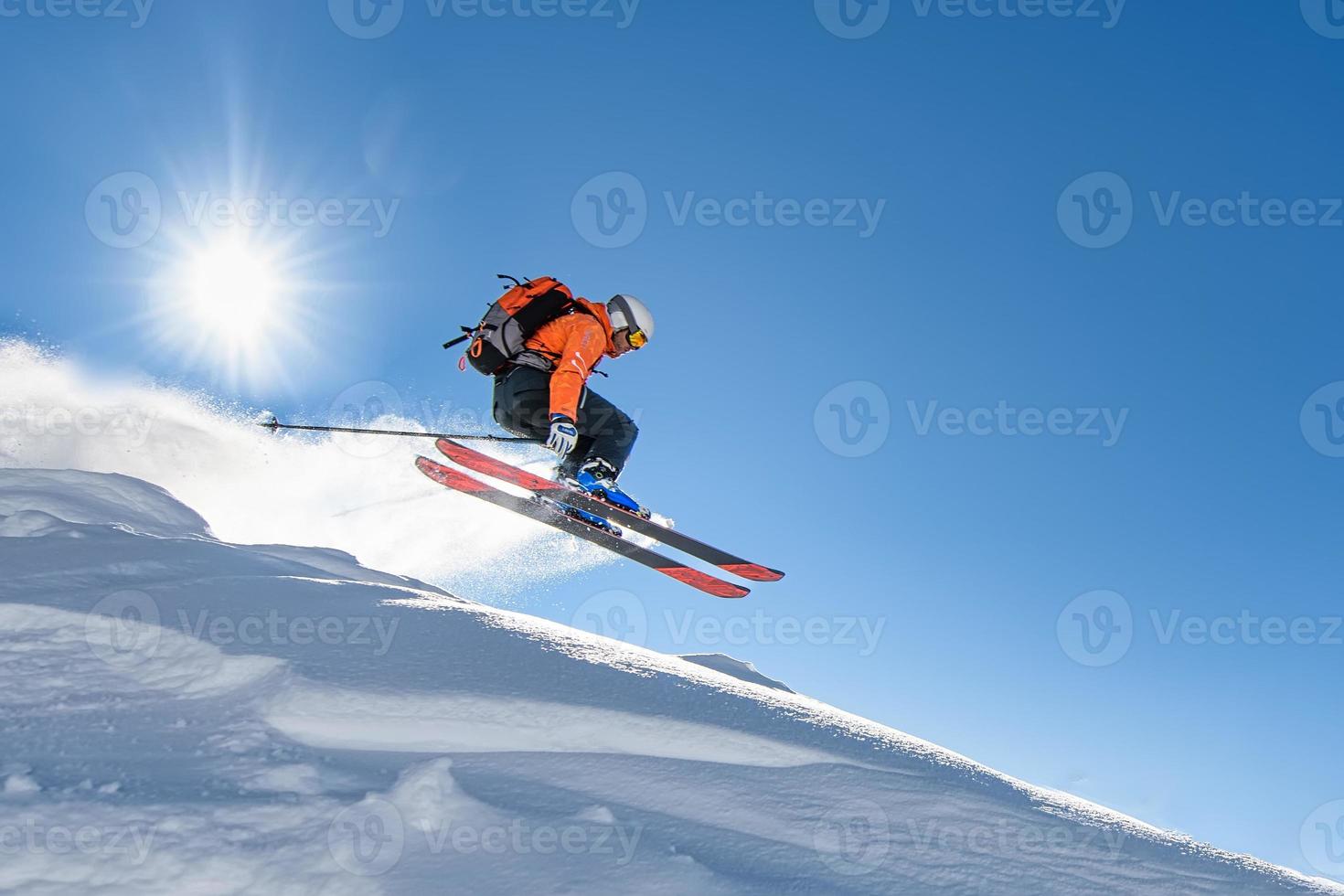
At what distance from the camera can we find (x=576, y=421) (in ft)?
28.8

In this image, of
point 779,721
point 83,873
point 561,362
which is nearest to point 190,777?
point 83,873

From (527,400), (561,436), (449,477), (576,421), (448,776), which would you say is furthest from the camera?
(449,477)

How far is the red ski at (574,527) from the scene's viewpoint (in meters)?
9.62

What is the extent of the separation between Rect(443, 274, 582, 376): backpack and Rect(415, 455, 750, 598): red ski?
1.75m

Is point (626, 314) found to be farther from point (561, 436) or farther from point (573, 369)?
point (561, 436)

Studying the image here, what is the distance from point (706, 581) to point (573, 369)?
391 cm

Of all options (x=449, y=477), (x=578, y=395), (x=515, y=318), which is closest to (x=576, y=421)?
(x=578, y=395)

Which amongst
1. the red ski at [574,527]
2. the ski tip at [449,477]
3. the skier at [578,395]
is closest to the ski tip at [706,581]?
the red ski at [574,527]

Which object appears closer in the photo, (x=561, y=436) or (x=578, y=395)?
(x=561, y=436)

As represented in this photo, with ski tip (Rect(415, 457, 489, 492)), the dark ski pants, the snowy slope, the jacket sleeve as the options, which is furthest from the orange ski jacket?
the snowy slope

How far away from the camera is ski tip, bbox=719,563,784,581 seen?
402 inches

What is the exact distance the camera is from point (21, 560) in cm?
641

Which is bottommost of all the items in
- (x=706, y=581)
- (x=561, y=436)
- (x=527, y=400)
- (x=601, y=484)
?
(x=706, y=581)

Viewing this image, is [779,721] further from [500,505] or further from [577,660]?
[500,505]
